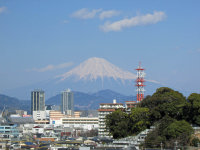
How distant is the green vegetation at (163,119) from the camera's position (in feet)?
186

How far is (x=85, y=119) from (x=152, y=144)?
95.4m

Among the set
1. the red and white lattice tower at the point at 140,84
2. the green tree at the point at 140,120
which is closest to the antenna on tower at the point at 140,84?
the red and white lattice tower at the point at 140,84

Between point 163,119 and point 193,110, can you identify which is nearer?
point 193,110

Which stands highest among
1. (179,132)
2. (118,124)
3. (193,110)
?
(193,110)

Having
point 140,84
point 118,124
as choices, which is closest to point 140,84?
point 140,84

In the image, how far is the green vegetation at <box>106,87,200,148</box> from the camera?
2231 inches

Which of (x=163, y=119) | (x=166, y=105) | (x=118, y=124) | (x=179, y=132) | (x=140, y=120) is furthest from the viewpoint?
(x=118, y=124)

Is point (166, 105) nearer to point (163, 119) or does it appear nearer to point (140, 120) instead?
point (163, 119)

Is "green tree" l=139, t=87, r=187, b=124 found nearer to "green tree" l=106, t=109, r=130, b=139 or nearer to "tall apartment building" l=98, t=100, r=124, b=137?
"green tree" l=106, t=109, r=130, b=139

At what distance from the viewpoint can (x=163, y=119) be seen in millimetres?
61438

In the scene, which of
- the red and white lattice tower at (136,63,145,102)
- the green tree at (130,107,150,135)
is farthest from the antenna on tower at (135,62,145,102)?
the green tree at (130,107,150,135)

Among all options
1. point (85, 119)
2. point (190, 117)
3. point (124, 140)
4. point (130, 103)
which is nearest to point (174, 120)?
point (190, 117)

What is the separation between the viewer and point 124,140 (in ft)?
210

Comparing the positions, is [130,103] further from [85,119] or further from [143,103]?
[85,119]
